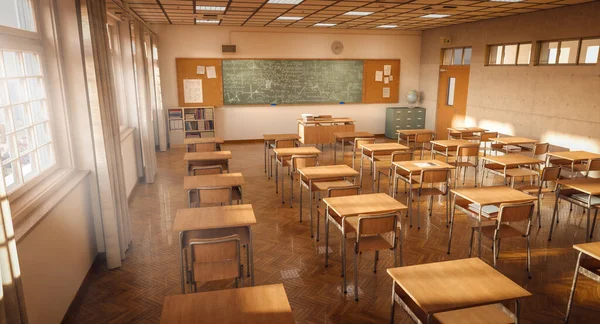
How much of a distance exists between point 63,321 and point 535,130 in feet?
30.9

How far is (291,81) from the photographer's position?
41.7ft

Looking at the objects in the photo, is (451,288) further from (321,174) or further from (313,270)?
(321,174)

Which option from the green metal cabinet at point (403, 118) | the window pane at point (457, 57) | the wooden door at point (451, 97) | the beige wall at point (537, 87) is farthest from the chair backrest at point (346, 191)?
the green metal cabinet at point (403, 118)

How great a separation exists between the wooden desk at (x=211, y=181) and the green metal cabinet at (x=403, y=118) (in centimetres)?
893

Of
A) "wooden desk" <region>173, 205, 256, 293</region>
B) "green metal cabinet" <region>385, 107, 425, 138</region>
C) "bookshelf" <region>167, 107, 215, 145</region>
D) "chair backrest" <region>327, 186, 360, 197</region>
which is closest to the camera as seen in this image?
"wooden desk" <region>173, 205, 256, 293</region>

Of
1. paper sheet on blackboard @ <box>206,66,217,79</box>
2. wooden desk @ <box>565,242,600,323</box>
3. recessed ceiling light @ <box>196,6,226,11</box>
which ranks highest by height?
recessed ceiling light @ <box>196,6,226,11</box>

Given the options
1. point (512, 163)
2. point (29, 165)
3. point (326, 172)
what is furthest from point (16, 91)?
point (512, 163)

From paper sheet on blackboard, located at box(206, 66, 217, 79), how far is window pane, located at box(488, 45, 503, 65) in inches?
303

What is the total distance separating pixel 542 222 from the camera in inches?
233

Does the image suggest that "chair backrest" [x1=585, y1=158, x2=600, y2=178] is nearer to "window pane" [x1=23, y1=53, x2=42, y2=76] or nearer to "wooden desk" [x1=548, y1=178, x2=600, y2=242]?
"wooden desk" [x1=548, y1=178, x2=600, y2=242]

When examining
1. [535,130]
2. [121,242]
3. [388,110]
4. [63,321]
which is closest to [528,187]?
[535,130]

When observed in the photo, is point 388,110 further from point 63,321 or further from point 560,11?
point 63,321

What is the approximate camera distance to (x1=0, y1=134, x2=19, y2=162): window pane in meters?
3.15

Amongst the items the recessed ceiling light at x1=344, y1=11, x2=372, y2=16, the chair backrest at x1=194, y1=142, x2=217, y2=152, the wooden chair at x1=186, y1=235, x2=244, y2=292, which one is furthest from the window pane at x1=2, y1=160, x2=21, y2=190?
the recessed ceiling light at x1=344, y1=11, x2=372, y2=16
